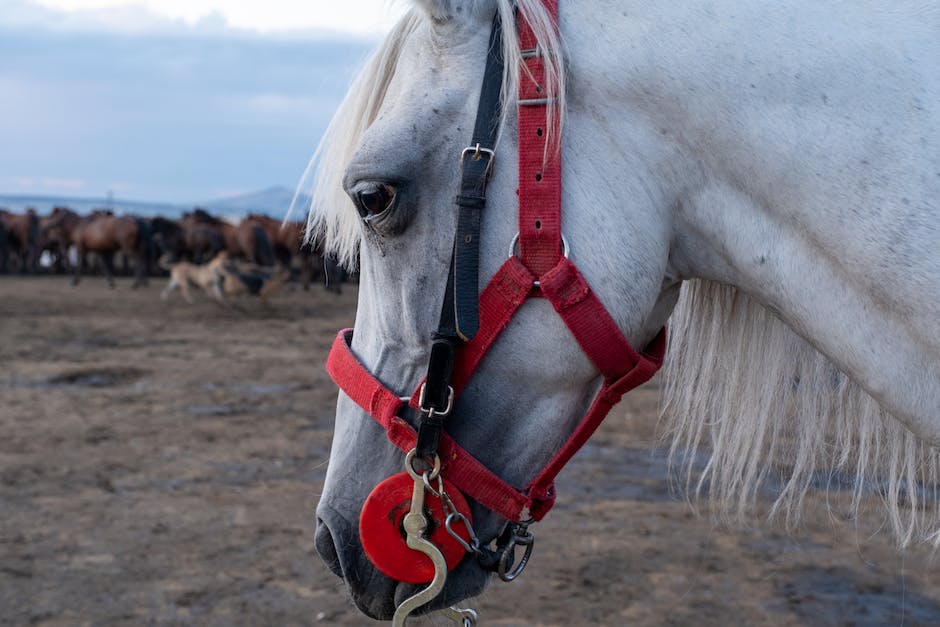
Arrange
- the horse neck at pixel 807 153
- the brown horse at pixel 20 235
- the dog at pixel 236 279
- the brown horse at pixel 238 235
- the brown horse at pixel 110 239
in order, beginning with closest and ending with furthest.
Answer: the horse neck at pixel 807 153 < the dog at pixel 236 279 < the brown horse at pixel 110 239 < the brown horse at pixel 238 235 < the brown horse at pixel 20 235

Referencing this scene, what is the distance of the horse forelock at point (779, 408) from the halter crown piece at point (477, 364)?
0.22m

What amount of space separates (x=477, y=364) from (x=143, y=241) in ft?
71.0

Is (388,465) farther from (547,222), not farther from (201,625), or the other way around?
(201,625)

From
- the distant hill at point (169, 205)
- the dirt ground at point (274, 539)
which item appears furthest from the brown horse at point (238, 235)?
the distant hill at point (169, 205)

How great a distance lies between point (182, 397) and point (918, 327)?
289 inches

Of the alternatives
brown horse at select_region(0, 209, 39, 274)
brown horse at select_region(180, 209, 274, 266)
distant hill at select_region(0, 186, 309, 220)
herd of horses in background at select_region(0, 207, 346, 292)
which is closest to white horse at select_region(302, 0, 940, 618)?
herd of horses in background at select_region(0, 207, 346, 292)

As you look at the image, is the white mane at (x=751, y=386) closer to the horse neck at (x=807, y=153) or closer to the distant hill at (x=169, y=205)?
the horse neck at (x=807, y=153)

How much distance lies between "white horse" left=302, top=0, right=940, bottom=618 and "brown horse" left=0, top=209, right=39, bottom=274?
2524 cm

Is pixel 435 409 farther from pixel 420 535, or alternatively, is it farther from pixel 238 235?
pixel 238 235

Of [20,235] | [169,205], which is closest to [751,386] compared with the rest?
[20,235]

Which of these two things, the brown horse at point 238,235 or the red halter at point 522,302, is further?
the brown horse at point 238,235

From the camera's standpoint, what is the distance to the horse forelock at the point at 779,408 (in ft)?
4.86

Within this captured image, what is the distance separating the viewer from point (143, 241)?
2117 centimetres

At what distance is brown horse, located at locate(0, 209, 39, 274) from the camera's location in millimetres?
23641
